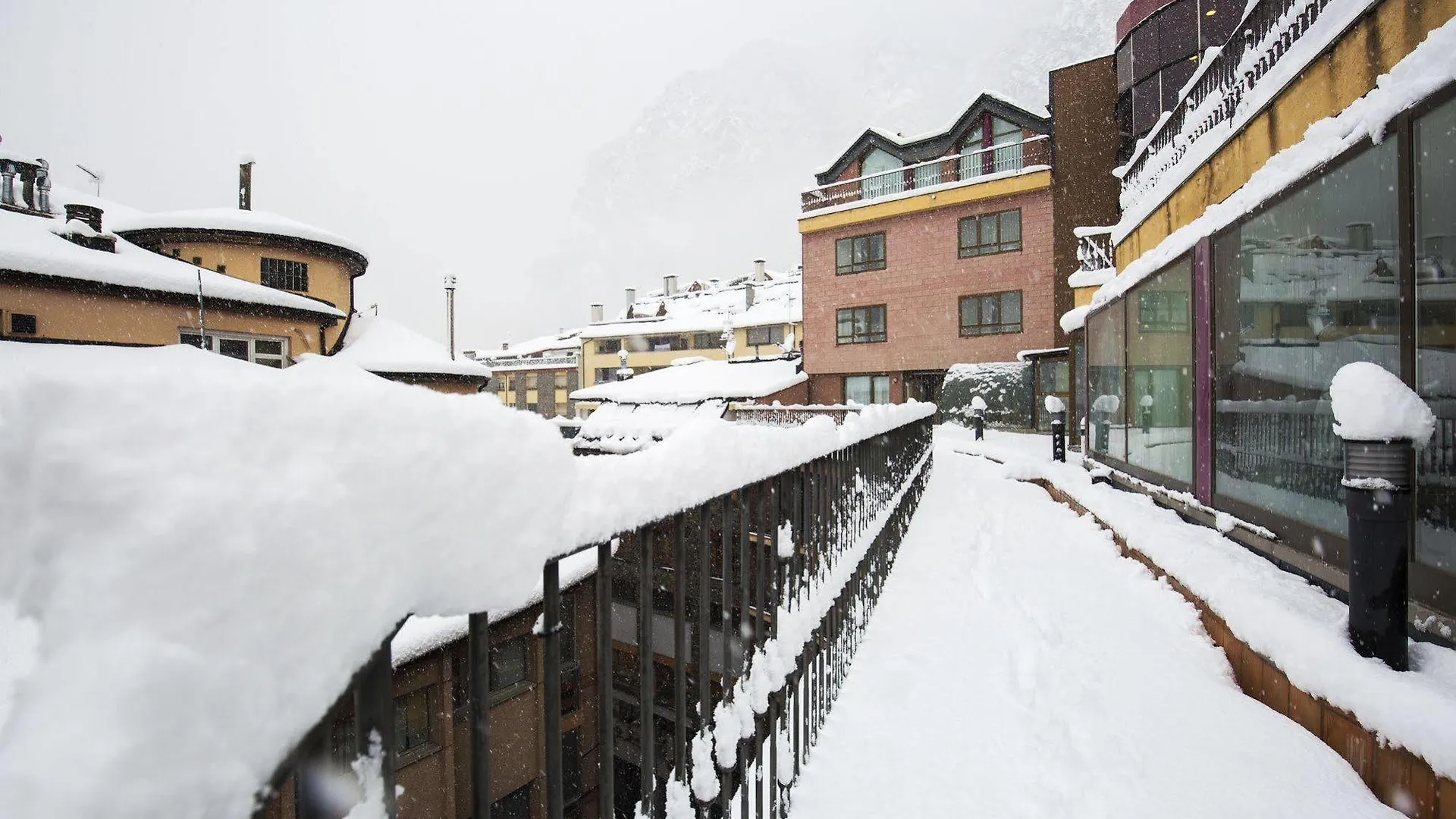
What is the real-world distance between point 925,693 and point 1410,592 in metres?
2.50

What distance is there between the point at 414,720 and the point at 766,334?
1332 inches

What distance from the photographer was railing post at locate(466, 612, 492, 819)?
96 cm

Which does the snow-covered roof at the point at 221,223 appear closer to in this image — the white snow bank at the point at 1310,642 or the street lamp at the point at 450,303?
the street lamp at the point at 450,303

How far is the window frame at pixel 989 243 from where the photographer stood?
21.7 metres

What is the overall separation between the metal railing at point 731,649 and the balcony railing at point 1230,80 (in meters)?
4.86

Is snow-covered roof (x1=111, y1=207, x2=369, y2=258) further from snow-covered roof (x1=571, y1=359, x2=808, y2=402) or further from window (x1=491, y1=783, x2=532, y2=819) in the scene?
window (x1=491, y1=783, x2=532, y2=819)

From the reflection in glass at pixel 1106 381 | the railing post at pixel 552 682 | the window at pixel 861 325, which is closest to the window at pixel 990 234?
the window at pixel 861 325

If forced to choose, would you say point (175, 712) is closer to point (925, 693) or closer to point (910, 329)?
point (925, 693)

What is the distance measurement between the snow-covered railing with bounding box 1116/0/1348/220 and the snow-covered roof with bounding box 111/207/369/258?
22253 millimetres

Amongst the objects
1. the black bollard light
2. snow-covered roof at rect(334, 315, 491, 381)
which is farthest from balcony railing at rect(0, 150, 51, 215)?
the black bollard light

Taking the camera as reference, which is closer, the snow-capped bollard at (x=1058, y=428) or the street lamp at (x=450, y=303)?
the snow-capped bollard at (x=1058, y=428)

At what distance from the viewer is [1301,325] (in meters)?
4.13

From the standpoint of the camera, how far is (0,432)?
21.4 inches

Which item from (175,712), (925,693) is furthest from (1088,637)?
(175,712)
